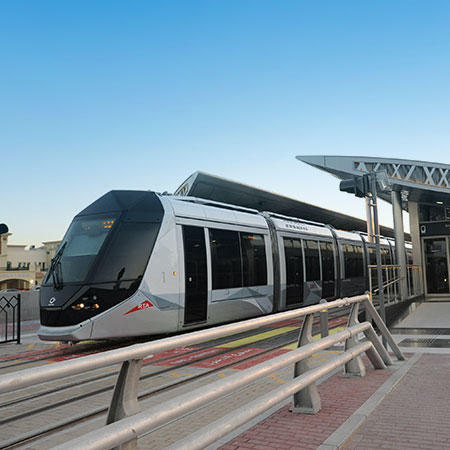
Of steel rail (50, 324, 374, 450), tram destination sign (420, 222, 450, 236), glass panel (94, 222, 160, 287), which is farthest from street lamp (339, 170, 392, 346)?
tram destination sign (420, 222, 450, 236)

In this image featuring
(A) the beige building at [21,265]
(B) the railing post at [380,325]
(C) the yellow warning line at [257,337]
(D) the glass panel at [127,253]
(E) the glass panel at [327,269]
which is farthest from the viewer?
(A) the beige building at [21,265]

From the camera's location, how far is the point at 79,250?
984 cm

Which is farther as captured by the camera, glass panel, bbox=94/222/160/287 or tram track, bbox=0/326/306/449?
glass panel, bbox=94/222/160/287

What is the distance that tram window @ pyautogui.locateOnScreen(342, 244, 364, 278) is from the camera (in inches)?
735

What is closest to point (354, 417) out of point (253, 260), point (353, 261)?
point (253, 260)

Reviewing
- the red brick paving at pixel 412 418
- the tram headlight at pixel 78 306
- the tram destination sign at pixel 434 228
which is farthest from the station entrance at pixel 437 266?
the tram headlight at pixel 78 306

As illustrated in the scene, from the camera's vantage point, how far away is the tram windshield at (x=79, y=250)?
948 centimetres

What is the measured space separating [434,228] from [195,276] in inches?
470

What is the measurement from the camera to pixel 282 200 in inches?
867

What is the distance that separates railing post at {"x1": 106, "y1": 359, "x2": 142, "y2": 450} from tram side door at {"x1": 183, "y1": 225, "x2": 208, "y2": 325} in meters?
7.68

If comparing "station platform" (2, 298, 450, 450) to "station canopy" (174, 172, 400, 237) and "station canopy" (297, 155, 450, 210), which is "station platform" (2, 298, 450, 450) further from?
"station canopy" (174, 172, 400, 237)

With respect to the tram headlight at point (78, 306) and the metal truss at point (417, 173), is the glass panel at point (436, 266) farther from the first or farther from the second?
the tram headlight at point (78, 306)

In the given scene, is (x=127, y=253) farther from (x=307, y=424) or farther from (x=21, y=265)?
(x=21, y=265)

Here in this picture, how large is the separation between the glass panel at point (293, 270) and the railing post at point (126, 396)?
39.0ft
